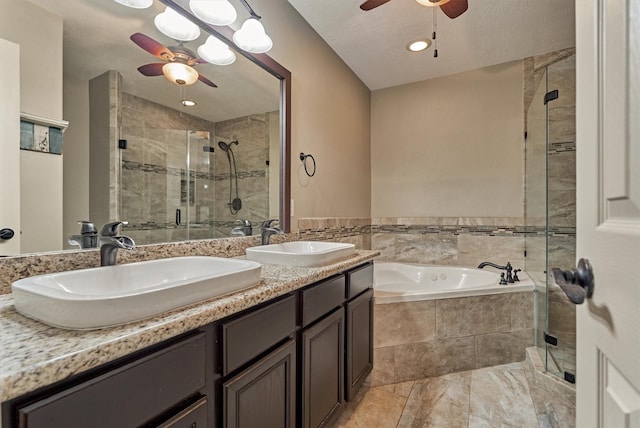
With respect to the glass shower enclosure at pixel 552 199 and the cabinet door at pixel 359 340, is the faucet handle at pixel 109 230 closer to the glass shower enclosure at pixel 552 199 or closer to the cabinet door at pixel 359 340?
the cabinet door at pixel 359 340

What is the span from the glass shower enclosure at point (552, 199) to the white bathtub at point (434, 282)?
247mm

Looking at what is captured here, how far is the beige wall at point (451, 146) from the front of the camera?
293cm

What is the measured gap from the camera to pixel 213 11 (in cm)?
143

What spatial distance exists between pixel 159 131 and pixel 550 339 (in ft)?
8.74

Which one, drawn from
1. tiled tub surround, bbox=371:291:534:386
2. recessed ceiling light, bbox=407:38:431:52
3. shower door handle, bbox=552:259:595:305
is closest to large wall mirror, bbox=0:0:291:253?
tiled tub surround, bbox=371:291:534:386

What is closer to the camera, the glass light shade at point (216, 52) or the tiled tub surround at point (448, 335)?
the glass light shade at point (216, 52)

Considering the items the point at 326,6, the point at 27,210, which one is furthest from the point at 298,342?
the point at 326,6

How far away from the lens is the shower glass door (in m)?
1.26

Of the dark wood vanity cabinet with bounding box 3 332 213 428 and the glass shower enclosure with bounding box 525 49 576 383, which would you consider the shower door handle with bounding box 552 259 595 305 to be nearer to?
the dark wood vanity cabinet with bounding box 3 332 213 428

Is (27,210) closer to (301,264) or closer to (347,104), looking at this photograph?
(301,264)

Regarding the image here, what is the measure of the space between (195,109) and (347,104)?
6.06 feet

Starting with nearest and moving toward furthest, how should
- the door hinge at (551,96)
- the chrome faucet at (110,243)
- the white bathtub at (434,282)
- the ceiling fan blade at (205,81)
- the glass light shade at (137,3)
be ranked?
the chrome faucet at (110,243) < the glass light shade at (137,3) < the ceiling fan blade at (205,81) < the white bathtub at (434,282) < the door hinge at (551,96)

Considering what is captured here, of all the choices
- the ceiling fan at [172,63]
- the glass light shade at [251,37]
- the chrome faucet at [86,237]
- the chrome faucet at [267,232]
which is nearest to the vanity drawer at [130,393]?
the chrome faucet at [86,237]

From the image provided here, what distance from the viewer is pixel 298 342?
122cm
